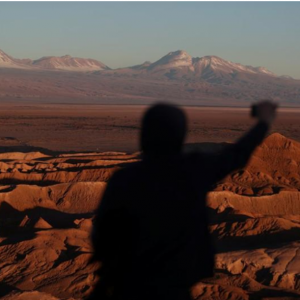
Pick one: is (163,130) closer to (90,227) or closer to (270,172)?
(90,227)

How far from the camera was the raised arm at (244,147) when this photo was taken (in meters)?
3.20

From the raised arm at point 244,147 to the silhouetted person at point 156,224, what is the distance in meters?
0.19

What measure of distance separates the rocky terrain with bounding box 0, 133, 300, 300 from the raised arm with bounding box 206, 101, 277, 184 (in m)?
0.61

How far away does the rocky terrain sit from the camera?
8.02 m

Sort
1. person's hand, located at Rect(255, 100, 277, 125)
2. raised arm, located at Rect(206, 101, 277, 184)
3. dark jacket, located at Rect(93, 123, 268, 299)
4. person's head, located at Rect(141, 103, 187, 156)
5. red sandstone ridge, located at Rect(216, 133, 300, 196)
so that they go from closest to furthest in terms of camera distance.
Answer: dark jacket, located at Rect(93, 123, 268, 299), person's head, located at Rect(141, 103, 187, 156), raised arm, located at Rect(206, 101, 277, 184), person's hand, located at Rect(255, 100, 277, 125), red sandstone ridge, located at Rect(216, 133, 300, 196)

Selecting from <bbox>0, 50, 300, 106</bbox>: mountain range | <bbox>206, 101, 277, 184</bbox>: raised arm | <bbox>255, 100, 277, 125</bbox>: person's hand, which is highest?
<bbox>255, 100, 277, 125</bbox>: person's hand

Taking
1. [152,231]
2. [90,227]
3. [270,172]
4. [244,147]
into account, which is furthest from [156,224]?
[270,172]

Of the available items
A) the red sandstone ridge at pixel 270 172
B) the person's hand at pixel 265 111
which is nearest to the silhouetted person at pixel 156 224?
the person's hand at pixel 265 111

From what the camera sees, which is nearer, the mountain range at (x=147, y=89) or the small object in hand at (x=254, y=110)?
the small object in hand at (x=254, y=110)

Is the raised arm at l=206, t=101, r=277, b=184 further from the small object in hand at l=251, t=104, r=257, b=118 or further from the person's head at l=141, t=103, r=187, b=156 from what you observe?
the person's head at l=141, t=103, r=187, b=156

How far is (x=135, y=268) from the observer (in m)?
2.86

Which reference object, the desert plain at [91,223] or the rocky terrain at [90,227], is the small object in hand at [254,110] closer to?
the desert plain at [91,223]

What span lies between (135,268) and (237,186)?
535 inches

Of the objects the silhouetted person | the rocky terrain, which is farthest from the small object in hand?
the rocky terrain
